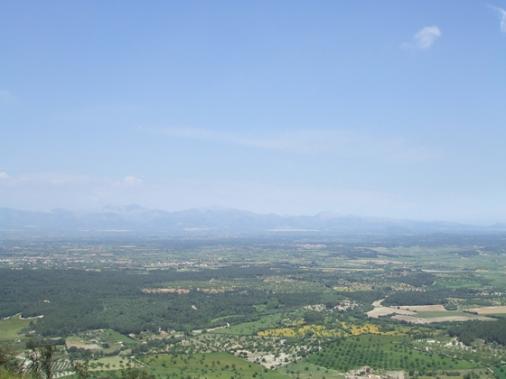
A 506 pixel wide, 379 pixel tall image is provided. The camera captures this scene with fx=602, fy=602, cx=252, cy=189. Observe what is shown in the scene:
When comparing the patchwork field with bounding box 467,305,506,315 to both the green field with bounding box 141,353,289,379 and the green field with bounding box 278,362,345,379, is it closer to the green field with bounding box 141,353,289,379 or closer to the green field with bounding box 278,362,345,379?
the green field with bounding box 278,362,345,379

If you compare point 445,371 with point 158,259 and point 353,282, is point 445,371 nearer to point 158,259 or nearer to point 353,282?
point 353,282

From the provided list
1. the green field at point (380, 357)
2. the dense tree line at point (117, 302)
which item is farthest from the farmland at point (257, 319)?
the dense tree line at point (117, 302)

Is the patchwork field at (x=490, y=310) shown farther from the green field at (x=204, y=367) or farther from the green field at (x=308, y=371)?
the green field at (x=204, y=367)

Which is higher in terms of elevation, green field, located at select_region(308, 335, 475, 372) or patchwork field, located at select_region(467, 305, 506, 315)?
patchwork field, located at select_region(467, 305, 506, 315)

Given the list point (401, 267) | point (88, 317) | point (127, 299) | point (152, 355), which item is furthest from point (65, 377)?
point (401, 267)

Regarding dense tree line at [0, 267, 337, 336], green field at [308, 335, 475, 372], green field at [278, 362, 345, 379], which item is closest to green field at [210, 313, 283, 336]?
dense tree line at [0, 267, 337, 336]

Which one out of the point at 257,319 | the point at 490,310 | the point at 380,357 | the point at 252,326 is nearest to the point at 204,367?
the point at 380,357
